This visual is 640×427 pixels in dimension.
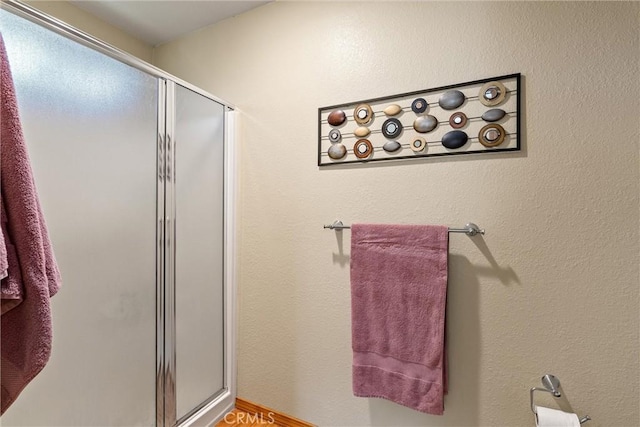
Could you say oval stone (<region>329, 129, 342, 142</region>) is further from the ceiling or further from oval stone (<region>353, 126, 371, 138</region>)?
the ceiling

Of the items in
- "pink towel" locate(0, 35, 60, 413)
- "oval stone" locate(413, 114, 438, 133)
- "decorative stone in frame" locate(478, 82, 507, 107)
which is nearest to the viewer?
"pink towel" locate(0, 35, 60, 413)

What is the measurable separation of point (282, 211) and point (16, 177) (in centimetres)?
98

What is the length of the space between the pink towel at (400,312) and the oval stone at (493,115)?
0.45 metres

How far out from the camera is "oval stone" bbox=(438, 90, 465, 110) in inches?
44.4

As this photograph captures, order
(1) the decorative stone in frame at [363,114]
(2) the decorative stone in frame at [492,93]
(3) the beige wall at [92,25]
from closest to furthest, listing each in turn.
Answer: (2) the decorative stone in frame at [492,93] → (1) the decorative stone in frame at [363,114] → (3) the beige wall at [92,25]

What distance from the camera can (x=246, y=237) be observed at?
1.61 meters

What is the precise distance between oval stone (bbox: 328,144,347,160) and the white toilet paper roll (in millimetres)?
1188

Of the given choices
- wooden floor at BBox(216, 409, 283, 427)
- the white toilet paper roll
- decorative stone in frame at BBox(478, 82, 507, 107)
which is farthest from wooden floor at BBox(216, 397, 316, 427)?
decorative stone in frame at BBox(478, 82, 507, 107)

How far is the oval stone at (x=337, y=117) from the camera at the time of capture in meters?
1.34

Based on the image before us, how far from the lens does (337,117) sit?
52.8 inches

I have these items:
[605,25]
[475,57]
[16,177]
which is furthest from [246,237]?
[605,25]

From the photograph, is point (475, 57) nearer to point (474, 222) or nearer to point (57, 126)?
point (474, 222)

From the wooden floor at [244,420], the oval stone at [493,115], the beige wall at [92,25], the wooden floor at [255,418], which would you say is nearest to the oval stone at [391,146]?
the oval stone at [493,115]

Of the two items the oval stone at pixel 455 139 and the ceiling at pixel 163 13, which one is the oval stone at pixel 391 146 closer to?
the oval stone at pixel 455 139
